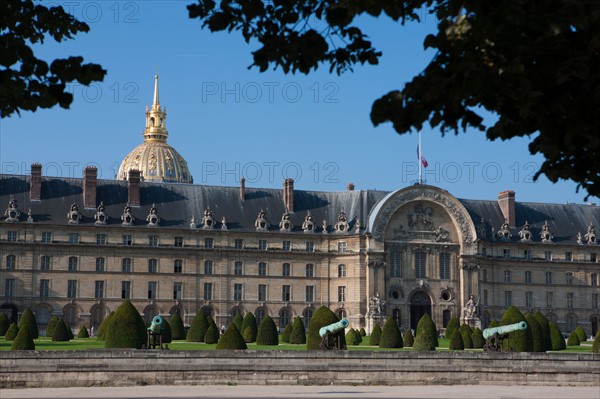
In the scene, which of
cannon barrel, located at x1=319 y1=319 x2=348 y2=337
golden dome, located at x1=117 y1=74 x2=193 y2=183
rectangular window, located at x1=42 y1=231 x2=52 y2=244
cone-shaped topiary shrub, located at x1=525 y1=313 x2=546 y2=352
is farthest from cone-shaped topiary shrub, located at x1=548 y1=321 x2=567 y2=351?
golden dome, located at x1=117 y1=74 x2=193 y2=183

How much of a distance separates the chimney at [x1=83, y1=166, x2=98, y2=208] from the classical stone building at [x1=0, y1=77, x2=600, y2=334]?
0.10m

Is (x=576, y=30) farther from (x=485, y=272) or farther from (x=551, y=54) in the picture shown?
(x=485, y=272)

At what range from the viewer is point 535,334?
154 feet

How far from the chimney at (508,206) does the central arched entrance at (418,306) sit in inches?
415

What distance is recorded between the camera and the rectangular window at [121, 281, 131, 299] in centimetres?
7425

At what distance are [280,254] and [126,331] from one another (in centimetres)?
3851

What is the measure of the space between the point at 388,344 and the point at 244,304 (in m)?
24.9

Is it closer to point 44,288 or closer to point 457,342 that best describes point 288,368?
point 457,342

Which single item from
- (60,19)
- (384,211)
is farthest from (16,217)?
(60,19)

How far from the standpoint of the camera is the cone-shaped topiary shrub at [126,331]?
39.8 m

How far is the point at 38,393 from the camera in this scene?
29500mm

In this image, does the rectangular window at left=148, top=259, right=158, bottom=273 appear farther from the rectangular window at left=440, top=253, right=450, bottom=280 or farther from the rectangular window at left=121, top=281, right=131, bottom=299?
the rectangular window at left=440, top=253, right=450, bottom=280

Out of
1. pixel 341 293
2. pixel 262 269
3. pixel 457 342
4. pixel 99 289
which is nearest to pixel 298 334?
pixel 457 342

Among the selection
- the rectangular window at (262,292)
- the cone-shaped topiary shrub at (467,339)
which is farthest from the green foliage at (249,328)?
the rectangular window at (262,292)
